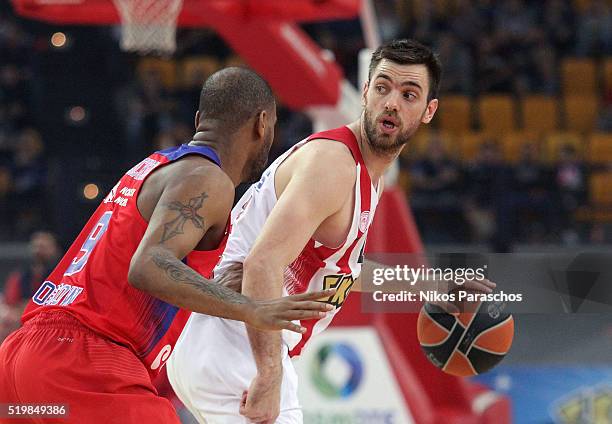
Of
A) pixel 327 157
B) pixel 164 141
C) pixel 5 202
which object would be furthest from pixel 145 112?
pixel 327 157

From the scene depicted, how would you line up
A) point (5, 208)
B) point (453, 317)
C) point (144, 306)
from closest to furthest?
point (144, 306) → point (453, 317) → point (5, 208)

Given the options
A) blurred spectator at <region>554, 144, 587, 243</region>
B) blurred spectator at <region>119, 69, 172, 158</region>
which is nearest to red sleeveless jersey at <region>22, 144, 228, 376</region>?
blurred spectator at <region>554, 144, 587, 243</region>

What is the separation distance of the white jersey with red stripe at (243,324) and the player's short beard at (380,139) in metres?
0.07

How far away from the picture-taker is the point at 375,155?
412 cm

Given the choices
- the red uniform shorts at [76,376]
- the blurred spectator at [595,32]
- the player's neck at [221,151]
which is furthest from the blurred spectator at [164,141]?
the red uniform shorts at [76,376]

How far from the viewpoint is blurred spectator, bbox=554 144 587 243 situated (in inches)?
466

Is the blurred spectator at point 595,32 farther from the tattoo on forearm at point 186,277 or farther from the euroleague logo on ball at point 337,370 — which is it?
the tattoo on forearm at point 186,277

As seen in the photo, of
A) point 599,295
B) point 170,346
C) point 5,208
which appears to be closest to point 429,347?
point 599,295

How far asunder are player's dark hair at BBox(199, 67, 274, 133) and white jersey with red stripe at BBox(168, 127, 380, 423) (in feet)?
0.94

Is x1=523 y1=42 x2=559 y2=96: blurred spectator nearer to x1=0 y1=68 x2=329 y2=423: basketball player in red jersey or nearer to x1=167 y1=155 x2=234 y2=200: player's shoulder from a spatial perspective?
x1=0 y1=68 x2=329 y2=423: basketball player in red jersey

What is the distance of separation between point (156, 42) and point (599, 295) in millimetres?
4163

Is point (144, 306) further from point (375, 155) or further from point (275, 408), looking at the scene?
point (375, 155)

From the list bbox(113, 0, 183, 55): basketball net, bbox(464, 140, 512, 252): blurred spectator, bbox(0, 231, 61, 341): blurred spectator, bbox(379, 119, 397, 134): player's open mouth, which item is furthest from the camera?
bbox(464, 140, 512, 252): blurred spectator

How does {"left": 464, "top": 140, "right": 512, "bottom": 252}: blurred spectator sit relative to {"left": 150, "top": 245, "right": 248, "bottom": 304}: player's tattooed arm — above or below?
above
